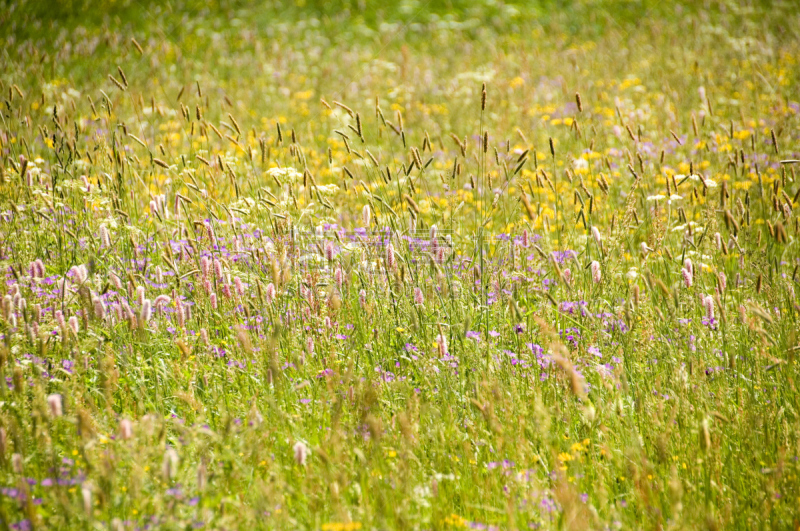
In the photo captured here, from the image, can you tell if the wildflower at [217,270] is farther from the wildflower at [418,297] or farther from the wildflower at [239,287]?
the wildflower at [418,297]

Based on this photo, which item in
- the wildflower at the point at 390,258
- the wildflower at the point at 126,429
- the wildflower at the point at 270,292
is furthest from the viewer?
the wildflower at the point at 390,258

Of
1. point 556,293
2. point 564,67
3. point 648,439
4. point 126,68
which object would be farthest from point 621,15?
point 648,439

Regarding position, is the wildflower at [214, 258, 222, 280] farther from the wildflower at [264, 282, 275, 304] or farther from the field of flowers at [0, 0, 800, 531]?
the wildflower at [264, 282, 275, 304]

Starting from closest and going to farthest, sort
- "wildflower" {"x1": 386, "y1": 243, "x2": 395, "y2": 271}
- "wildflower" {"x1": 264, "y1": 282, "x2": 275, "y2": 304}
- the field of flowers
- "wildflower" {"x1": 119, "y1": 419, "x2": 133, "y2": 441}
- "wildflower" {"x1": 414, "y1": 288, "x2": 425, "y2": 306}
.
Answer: "wildflower" {"x1": 119, "y1": 419, "x2": 133, "y2": 441} < the field of flowers < "wildflower" {"x1": 264, "y1": 282, "x2": 275, "y2": 304} < "wildflower" {"x1": 414, "y1": 288, "x2": 425, "y2": 306} < "wildflower" {"x1": 386, "y1": 243, "x2": 395, "y2": 271}

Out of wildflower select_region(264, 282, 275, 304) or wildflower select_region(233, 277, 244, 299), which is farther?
wildflower select_region(233, 277, 244, 299)

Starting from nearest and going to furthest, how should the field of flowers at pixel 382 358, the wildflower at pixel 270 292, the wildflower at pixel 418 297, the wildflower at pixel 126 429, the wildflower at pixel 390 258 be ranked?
the wildflower at pixel 126 429 < the field of flowers at pixel 382 358 < the wildflower at pixel 270 292 < the wildflower at pixel 418 297 < the wildflower at pixel 390 258

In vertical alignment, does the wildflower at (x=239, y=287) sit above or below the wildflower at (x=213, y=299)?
above

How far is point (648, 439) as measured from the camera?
7.89 feet

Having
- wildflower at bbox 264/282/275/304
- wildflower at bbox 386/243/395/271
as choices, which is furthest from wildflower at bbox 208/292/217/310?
wildflower at bbox 386/243/395/271

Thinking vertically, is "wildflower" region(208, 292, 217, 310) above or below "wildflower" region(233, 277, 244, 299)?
below

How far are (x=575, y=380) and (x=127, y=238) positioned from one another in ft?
8.95

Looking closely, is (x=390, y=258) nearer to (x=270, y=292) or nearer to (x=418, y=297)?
(x=418, y=297)

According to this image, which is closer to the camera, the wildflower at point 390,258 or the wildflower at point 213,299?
the wildflower at point 213,299

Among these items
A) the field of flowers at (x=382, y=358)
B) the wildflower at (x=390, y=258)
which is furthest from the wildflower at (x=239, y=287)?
the wildflower at (x=390, y=258)
